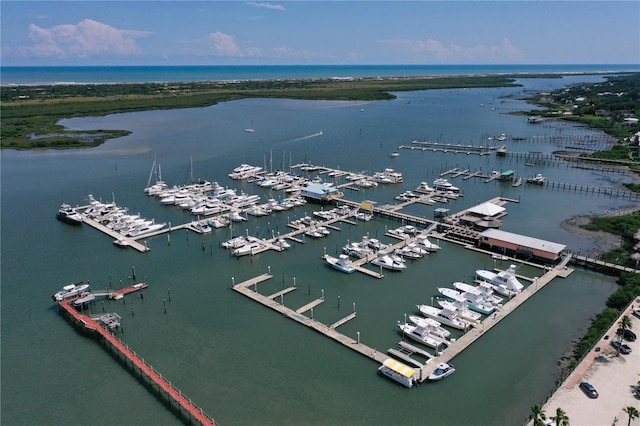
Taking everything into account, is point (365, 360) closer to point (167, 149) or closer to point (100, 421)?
point (100, 421)

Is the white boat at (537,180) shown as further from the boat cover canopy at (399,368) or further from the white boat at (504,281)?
the boat cover canopy at (399,368)

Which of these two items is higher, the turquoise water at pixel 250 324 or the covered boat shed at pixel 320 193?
the covered boat shed at pixel 320 193

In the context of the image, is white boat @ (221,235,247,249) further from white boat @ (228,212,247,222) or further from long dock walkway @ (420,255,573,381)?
long dock walkway @ (420,255,573,381)

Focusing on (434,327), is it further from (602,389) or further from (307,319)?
(602,389)

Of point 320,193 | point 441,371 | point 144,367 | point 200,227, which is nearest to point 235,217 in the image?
point 200,227

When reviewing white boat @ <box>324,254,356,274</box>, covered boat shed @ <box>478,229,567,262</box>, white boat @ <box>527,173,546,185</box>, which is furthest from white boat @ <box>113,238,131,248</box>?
white boat @ <box>527,173,546,185</box>

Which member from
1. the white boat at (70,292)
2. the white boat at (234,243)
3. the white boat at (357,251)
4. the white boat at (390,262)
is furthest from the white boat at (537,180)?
the white boat at (70,292)

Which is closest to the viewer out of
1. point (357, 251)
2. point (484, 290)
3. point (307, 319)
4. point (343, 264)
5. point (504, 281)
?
point (307, 319)
